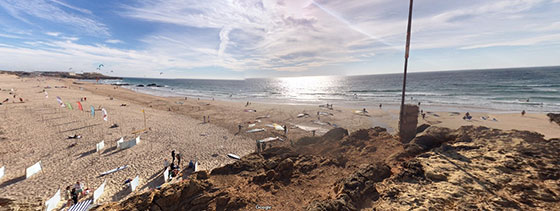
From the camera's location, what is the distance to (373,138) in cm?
1072

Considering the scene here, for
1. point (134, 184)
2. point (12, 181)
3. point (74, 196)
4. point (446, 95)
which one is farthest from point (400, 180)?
point (446, 95)

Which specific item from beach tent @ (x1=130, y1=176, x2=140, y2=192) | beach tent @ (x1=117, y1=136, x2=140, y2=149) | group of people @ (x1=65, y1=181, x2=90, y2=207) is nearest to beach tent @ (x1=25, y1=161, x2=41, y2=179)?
group of people @ (x1=65, y1=181, x2=90, y2=207)

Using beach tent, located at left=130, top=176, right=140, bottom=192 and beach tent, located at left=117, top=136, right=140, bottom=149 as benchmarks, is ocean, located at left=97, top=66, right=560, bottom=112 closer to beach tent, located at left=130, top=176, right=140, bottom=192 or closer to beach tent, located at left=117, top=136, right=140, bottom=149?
beach tent, located at left=117, top=136, right=140, bottom=149

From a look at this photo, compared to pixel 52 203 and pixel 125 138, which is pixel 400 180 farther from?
pixel 125 138

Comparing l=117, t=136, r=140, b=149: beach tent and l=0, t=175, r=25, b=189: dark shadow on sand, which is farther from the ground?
l=117, t=136, r=140, b=149: beach tent

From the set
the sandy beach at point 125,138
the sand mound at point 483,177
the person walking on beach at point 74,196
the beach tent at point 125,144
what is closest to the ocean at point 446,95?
the sandy beach at point 125,138

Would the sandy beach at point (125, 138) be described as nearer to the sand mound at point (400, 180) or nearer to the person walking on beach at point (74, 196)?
the person walking on beach at point (74, 196)

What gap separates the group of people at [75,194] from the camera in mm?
9562

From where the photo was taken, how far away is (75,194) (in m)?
9.66

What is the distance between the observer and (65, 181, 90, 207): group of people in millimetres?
9562

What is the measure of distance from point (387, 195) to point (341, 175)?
2.10m

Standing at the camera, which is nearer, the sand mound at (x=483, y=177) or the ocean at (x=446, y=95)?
the sand mound at (x=483, y=177)

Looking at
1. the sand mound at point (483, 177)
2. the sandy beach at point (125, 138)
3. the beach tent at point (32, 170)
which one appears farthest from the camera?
the sandy beach at point (125, 138)

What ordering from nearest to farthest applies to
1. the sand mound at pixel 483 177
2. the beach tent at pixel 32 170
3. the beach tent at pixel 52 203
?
the sand mound at pixel 483 177 < the beach tent at pixel 52 203 < the beach tent at pixel 32 170
